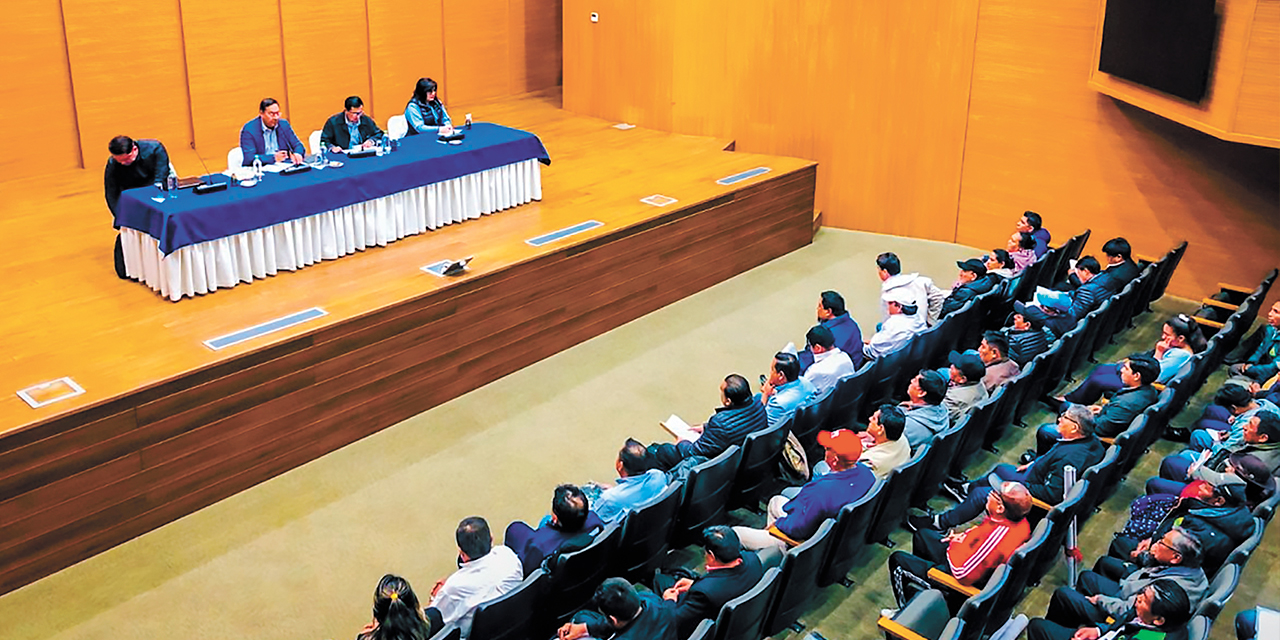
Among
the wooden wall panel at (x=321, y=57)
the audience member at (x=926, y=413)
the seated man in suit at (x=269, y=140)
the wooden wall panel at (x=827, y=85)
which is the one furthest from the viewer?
the wooden wall panel at (x=321, y=57)

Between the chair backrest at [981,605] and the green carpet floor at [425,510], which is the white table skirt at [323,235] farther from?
the chair backrest at [981,605]

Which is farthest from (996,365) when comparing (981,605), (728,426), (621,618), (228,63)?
(228,63)

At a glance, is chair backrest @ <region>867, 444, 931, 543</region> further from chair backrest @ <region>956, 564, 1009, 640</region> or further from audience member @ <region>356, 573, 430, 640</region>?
audience member @ <region>356, 573, 430, 640</region>

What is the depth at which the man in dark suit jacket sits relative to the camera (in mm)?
7730

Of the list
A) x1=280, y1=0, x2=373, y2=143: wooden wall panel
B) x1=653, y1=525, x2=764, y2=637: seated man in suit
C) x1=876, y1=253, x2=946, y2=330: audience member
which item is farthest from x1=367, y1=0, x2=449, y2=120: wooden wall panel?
x1=653, y1=525, x2=764, y2=637: seated man in suit

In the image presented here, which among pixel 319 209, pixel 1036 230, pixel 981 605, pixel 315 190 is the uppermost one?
pixel 315 190

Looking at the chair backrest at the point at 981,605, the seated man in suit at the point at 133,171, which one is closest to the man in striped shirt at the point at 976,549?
the chair backrest at the point at 981,605

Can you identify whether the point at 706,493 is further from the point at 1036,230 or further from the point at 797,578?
the point at 1036,230

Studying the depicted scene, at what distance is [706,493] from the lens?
4863 mm

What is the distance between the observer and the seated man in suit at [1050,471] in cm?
462

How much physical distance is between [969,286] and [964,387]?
180cm

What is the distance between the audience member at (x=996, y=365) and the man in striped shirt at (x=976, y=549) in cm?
153

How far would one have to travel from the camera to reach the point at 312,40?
34.0 feet

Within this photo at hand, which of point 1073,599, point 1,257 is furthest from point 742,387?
point 1,257
